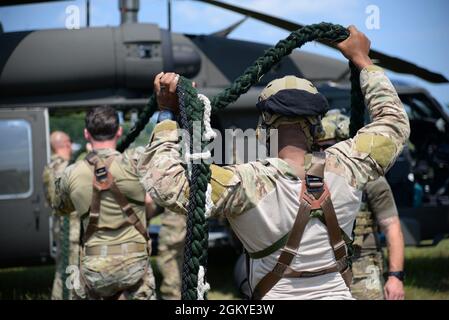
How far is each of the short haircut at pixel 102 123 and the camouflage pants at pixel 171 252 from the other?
106 inches

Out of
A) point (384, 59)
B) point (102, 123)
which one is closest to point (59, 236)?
point (102, 123)

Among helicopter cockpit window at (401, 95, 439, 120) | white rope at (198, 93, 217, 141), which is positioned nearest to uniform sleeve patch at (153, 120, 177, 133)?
white rope at (198, 93, 217, 141)

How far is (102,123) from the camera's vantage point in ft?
11.7

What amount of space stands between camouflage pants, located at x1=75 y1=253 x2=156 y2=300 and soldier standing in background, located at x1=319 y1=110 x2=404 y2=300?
3.99 ft

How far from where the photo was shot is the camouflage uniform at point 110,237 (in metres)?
3.54

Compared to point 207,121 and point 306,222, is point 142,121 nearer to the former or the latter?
point 207,121

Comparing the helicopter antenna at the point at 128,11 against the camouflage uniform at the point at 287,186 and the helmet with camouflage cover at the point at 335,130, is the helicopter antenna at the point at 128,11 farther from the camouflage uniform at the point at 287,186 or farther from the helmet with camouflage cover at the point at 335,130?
the camouflage uniform at the point at 287,186

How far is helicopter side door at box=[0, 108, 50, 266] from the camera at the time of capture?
20.5ft

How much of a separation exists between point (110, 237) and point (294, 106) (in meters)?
1.88

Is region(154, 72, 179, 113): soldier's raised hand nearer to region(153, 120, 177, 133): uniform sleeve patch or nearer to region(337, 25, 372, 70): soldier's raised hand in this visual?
region(153, 120, 177, 133): uniform sleeve patch

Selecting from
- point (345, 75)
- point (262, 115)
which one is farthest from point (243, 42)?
point (262, 115)

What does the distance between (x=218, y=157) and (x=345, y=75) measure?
5.87m

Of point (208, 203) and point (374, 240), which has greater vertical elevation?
point (208, 203)
